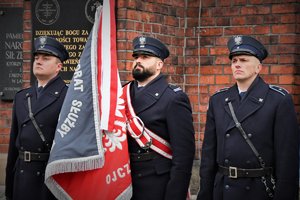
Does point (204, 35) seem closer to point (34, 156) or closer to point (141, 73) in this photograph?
point (141, 73)

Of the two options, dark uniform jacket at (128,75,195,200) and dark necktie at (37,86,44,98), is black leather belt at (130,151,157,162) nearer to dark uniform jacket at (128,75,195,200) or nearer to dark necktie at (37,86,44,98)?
dark uniform jacket at (128,75,195,200)

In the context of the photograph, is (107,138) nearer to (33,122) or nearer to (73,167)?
(73,167)

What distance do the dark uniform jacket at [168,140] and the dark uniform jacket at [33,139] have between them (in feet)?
2.41

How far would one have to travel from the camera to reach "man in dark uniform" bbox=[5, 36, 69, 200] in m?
5.23

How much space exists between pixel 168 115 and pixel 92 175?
0.69m

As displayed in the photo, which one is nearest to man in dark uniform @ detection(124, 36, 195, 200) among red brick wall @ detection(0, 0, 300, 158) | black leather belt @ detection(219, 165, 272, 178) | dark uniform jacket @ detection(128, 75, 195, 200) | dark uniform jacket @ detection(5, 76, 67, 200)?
dark uniform jacket @ detection(128, 75, 195, 200)

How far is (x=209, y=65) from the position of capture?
22.4 feet

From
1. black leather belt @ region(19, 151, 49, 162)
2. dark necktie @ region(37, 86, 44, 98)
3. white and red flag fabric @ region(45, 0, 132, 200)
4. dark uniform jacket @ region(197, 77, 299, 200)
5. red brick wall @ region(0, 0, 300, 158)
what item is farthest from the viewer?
red brick wall @ region(0, 0, 300, 158)

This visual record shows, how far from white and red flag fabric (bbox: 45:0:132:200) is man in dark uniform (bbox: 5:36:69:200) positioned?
0.39m

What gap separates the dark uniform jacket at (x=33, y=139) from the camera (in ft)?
17.2

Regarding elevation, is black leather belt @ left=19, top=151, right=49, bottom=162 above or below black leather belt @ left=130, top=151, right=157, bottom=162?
below

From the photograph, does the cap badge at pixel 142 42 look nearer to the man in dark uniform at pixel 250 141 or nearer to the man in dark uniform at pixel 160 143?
the man in dark uniform at pixel 160 143

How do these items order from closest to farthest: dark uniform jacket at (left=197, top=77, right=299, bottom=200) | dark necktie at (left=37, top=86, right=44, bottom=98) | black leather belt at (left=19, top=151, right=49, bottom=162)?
dark uniform jacket at (left=197, top=77, right=299, bottom=200), black leather belt at (left=19, top=151, right=49, bottom=162), dark necktie at (left=37, top=86, right=44, bottom=98)

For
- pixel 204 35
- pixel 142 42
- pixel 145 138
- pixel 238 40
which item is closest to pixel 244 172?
pixel 145 138
